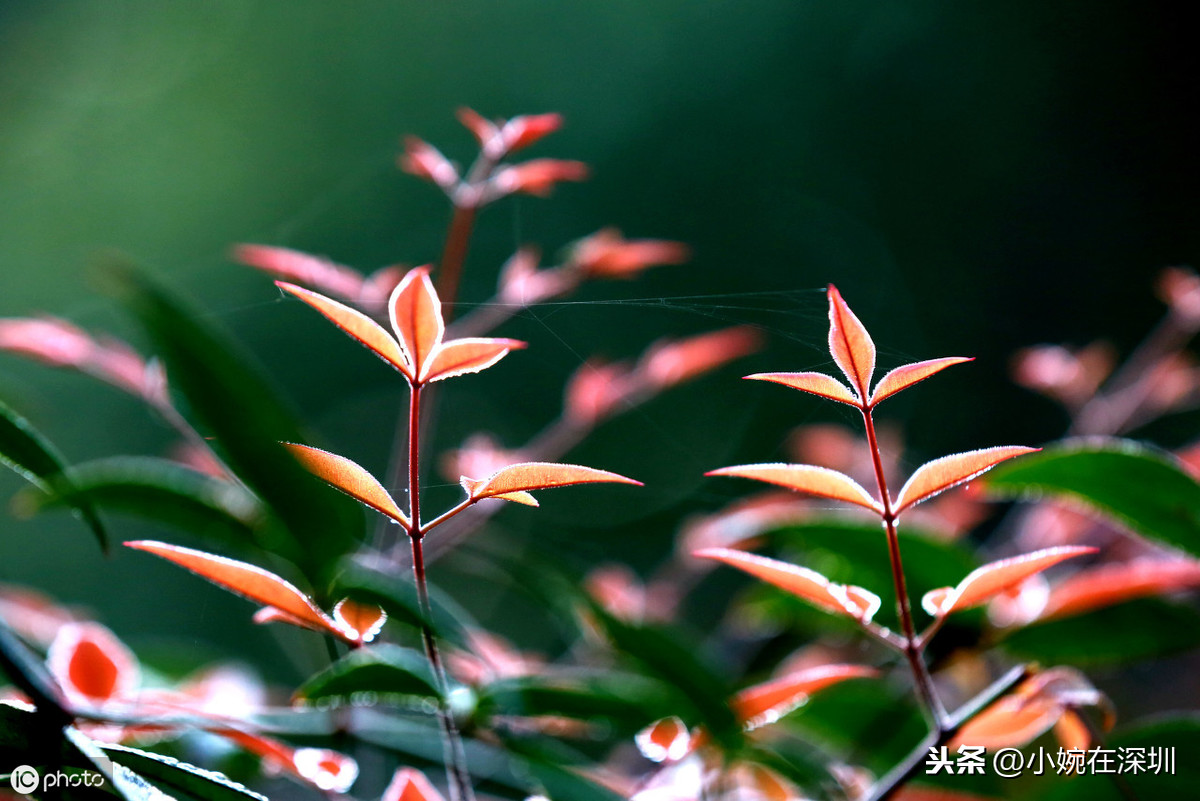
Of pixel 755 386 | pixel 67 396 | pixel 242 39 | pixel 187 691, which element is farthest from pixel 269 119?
pixel 187 691

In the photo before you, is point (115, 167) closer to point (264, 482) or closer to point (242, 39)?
point (242, 39)

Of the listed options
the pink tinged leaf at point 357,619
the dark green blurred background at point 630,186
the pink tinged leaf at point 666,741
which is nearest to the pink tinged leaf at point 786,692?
the pink tinged leaf at point 666,741

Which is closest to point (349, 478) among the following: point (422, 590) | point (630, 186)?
point (422, 590)

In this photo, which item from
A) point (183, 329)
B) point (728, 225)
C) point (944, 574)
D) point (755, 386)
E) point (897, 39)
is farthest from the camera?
point (897, 39)

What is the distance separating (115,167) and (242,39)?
1.94ft

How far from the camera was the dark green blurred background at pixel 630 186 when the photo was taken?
1459 mm

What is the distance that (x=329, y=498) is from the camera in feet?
0.53

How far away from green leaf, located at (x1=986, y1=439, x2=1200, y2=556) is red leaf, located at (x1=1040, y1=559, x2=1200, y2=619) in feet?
0.12

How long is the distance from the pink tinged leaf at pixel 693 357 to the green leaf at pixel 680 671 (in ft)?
1.03

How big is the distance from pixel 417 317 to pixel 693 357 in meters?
0.36

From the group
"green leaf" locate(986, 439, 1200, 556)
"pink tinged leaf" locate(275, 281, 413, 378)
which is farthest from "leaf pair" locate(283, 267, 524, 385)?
"green leaf" locate(986, 439, 1200, 556)

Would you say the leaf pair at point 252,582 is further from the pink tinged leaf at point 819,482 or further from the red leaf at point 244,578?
the pink tinged leaf at point 819,482

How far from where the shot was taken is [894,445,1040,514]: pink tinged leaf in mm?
207

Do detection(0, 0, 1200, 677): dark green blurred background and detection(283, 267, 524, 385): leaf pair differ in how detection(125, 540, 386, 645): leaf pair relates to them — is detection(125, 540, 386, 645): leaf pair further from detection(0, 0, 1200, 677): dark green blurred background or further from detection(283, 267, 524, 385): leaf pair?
detection(0, 0, 1200, 677): dark green blurred background
